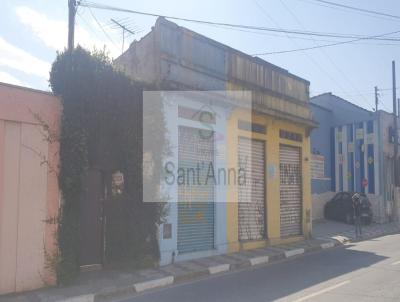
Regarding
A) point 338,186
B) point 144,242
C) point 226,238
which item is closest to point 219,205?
point 226,238

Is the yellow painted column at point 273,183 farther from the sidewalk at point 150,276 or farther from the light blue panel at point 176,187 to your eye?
the light blue panel at point 176,187

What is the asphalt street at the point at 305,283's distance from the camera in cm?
747

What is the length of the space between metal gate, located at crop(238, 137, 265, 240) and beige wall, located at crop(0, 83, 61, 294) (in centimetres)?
628

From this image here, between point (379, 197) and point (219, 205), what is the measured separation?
14.0 m

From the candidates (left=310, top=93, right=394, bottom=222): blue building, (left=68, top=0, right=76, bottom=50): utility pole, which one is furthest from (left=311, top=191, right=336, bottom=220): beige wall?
(left=68, top=0, right=76, bottom=50): utility pole

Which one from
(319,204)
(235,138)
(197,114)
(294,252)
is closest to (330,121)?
(319,204)

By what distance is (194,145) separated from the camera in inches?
471

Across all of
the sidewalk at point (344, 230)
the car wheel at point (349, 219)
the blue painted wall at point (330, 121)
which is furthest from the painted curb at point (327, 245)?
the blue painted wall at point (330, 121)

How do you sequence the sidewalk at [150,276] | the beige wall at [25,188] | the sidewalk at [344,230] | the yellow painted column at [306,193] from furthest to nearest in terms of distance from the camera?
the sidewalk at [344,230], the yellow painted column at [306,193], the beige wall at [25,188], the sidewalk at [150,276]

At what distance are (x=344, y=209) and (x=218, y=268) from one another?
42.4 feet

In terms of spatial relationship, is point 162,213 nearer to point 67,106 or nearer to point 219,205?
point 219,205

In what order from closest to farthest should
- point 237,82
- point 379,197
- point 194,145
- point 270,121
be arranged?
point 194,145
point 237,82
point 270,121
point 379,197

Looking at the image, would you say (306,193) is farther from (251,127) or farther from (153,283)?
Answer: (153,283)

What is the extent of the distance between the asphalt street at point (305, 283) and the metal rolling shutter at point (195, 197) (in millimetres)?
1811
